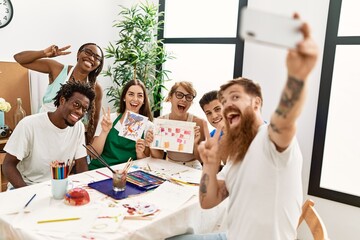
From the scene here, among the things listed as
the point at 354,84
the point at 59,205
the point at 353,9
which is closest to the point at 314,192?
the point at 354,84

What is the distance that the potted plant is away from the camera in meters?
3.44

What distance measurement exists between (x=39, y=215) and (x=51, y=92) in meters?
1.51

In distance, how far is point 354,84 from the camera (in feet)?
8.19

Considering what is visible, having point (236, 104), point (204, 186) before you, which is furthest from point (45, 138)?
point (236, 104)

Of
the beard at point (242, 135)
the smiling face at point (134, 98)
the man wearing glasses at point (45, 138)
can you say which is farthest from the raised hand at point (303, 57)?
the smiling face at point (134, 98)

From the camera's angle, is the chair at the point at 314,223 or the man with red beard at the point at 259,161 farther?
the chair at the point at 314,223

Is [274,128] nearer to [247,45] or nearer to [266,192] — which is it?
[266,192]

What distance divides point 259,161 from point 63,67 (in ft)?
7.50

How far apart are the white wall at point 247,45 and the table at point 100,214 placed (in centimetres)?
145

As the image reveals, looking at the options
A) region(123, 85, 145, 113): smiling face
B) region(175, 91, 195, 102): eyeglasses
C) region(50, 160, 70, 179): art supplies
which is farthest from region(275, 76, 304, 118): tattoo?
region(123, 85, 145, 113): smiling face

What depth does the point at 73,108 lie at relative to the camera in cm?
192

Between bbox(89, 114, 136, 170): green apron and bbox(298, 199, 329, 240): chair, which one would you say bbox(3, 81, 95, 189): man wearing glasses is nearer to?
bbox(89, 114, 136, 170): green apron

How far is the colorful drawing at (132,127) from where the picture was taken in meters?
2.24

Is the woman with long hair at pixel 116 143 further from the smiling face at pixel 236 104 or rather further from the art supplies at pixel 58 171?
the smiling face at pixel 236 104
